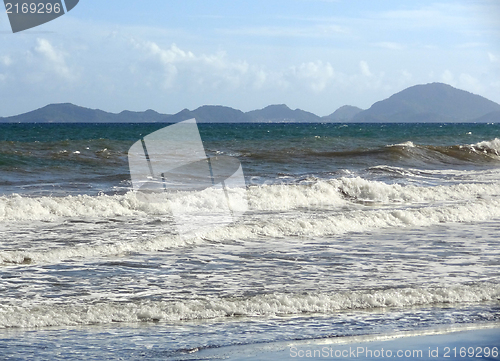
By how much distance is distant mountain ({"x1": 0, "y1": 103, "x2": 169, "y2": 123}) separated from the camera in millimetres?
165000

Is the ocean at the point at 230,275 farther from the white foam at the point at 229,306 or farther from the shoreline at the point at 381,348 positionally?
the shoreline at the point at 381,348

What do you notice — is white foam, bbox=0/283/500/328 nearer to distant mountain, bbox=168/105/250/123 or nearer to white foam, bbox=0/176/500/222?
white foam, bbox=0/176/500/222

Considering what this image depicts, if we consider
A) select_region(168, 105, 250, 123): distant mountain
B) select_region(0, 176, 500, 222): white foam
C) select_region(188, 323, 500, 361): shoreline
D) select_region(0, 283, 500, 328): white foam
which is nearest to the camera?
select_region(188, 323, 500, 361): shoreline

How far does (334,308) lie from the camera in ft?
18.7

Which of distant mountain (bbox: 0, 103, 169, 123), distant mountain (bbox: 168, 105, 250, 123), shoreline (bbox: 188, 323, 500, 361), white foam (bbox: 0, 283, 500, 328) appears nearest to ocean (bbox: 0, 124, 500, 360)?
white foam (bbox: 0, 283, 500, 328)

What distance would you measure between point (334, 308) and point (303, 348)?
4.17ft

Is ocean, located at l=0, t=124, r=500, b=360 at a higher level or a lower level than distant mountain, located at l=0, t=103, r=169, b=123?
lower

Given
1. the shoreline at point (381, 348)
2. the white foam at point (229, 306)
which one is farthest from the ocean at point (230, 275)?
the shoreline at point (381, 348)

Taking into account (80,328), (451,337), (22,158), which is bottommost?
(451,337)

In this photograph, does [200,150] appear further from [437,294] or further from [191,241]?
[437,294]

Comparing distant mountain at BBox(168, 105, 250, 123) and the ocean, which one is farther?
distant mountain at BBox(168, 105, 250, 123)

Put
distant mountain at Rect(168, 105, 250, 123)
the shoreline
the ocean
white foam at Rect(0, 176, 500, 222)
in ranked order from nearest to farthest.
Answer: the shoreline
the ocean
white foam at Rect(0, 176, 500, 222)
distant mountain at Rect(168, 105, 250, 123)

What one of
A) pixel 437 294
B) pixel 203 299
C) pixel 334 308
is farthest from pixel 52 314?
pixel 437 294

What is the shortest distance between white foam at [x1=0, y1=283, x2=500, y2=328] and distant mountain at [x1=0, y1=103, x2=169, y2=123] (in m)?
153
